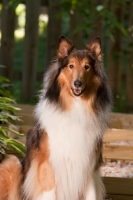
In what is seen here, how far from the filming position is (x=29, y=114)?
27.3 ft

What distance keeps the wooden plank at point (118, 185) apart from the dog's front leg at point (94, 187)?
468 mm

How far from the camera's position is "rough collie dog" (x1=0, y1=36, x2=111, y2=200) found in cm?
529

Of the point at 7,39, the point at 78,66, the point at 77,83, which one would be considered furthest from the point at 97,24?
the point at 77,83

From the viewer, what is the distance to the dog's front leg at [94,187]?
5.52m

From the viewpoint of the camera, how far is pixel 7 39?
34.6 ft

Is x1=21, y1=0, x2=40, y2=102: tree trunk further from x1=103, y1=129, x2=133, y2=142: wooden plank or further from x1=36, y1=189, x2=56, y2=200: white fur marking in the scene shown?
x1=36, y1=189, x2=56, y2=200: white fur marking

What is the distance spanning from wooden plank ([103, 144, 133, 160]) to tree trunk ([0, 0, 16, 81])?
4.12 m

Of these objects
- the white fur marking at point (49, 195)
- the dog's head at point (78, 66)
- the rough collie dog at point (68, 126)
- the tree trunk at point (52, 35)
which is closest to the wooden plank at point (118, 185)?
the rough collie dog at point (68, 126)

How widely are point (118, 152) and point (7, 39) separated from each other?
14.1 ft

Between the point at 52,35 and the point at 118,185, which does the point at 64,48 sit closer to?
the point at 118,185

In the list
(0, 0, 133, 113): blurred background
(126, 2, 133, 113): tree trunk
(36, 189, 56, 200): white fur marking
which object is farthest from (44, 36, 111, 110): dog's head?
(126, 2, 133, 113): tree trunk

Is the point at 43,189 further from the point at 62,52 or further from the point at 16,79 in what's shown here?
the point at 16,79

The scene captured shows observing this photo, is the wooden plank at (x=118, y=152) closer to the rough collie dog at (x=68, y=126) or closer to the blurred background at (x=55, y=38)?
the rough collie dog at (x=68, y=126)

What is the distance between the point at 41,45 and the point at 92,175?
10.6 metres
